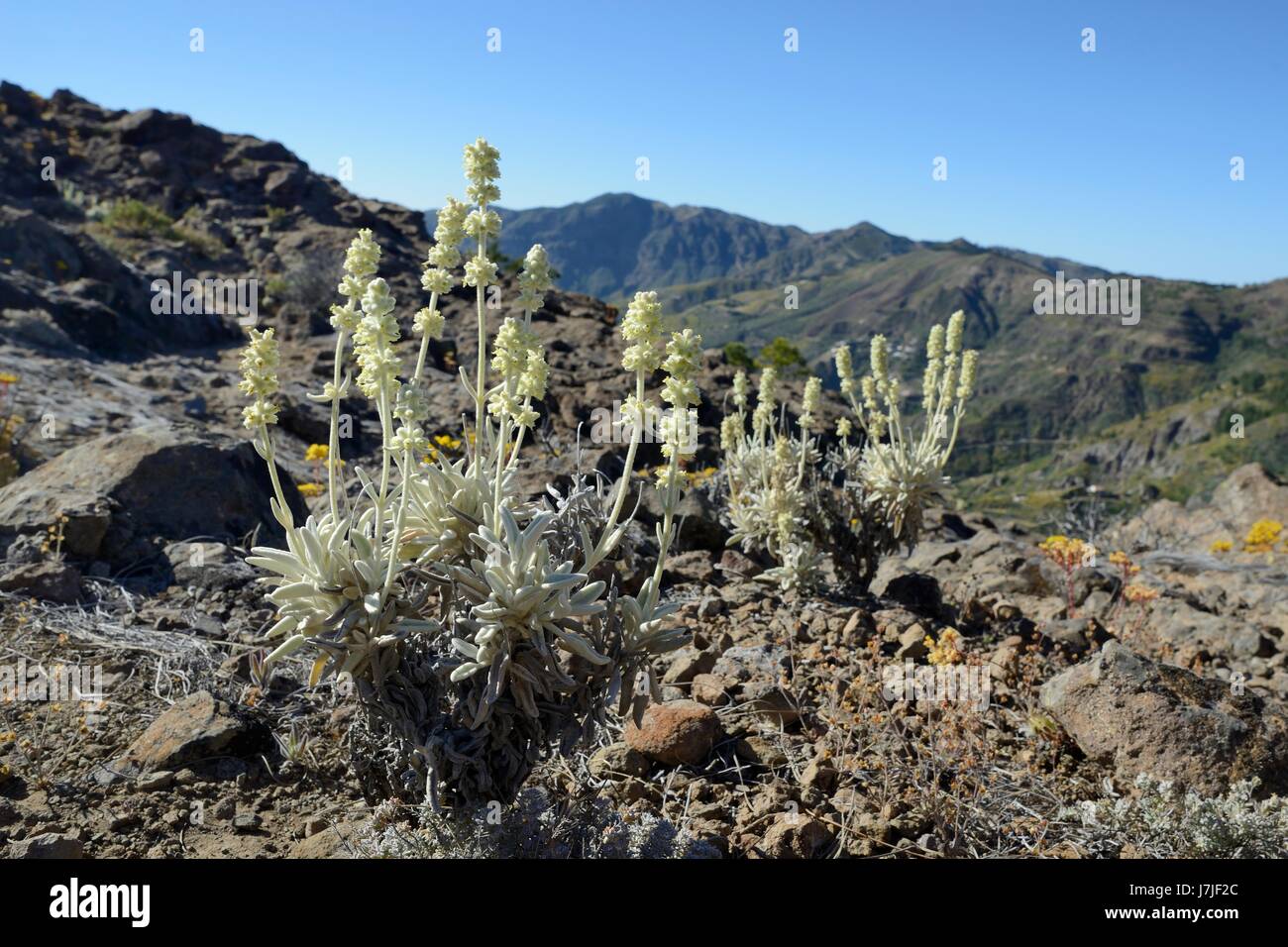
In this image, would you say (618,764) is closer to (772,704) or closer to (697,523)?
(772,704)

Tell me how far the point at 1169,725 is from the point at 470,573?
9.05 ft

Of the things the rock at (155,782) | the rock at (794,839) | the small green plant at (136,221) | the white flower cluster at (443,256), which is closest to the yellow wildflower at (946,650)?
the rock at (794,839)

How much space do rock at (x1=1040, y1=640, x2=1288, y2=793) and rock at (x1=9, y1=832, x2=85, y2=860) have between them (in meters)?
3.49

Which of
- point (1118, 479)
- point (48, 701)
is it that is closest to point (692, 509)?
point (48, 701)

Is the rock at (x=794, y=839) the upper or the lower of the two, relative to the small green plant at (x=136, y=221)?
lower

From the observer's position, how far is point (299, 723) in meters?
3.25

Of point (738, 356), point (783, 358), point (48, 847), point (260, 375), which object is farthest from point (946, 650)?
point (783, 358)

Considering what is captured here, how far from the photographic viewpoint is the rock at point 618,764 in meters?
3.11

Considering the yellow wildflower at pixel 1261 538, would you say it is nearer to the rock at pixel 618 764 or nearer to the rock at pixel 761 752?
the rock at pixel 761 752

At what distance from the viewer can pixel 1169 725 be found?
10.7 feet

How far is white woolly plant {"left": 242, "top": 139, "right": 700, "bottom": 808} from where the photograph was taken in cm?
210

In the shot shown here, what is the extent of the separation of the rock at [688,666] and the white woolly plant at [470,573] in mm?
1423
